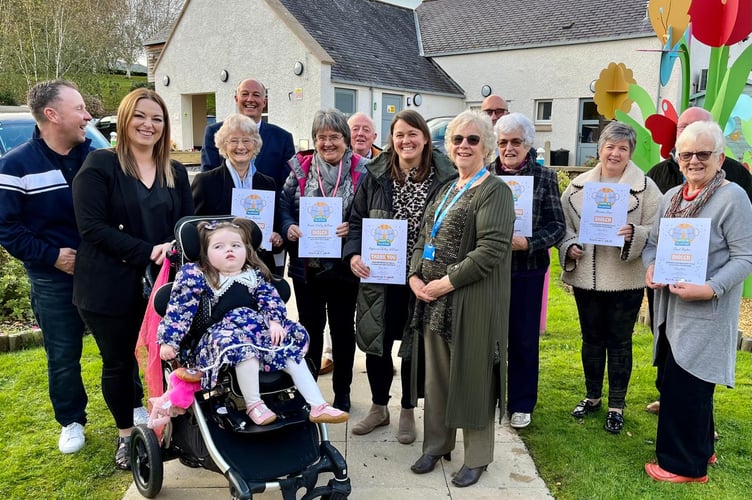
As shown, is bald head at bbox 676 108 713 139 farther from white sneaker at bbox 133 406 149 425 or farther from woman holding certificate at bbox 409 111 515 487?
white sneaker at bbox 133 406 149 425

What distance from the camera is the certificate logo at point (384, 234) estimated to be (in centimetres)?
385

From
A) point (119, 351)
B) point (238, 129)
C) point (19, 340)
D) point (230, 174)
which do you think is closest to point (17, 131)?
point (19, 340)

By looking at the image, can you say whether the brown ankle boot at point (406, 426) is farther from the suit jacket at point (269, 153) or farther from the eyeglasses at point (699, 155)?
the eyeglasses at point (699, 155)

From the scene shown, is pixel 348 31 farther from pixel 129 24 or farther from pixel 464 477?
pixel 129 24

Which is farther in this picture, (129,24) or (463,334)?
(129,24)

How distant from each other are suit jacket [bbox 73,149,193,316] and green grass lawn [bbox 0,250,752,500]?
1.11m

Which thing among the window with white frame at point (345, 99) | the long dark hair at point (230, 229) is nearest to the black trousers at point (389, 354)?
the long dark hair at point (230, 229)

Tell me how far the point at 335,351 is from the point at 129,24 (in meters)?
46.2

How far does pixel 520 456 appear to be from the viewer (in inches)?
159

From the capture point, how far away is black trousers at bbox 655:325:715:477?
3.51 metres

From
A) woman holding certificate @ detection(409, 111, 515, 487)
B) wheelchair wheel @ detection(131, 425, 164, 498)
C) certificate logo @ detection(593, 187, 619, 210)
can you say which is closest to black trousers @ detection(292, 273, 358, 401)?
woman holding certificate @ detection(409, 111, 515, 487)

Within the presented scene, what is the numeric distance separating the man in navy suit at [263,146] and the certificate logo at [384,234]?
4.26 ft

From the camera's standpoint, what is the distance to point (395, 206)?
396 cm

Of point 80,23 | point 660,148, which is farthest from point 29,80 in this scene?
point 660,148
